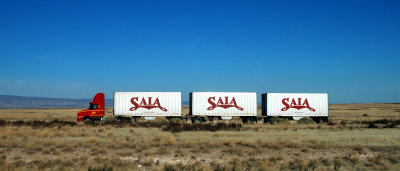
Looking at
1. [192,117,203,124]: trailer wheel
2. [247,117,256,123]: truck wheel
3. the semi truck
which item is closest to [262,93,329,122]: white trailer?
the semi truck

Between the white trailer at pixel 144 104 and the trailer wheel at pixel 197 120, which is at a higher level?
the white trailer at pixel 144 104

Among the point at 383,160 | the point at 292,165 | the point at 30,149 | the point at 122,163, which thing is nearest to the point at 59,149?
the point at 30,149

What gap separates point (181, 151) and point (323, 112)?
83.5 ft

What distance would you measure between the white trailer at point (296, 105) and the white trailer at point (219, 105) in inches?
66.7

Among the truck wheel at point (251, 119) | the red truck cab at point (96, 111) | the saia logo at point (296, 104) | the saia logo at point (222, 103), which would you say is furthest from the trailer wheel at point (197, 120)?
the red truck cab at point (96, 111)

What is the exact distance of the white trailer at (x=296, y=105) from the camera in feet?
116

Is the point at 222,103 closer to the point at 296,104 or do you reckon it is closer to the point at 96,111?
the point at 296,104

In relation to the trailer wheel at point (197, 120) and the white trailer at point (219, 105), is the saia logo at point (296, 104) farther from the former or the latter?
the trailer wheel at point (197, 120)

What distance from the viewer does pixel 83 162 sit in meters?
12.7

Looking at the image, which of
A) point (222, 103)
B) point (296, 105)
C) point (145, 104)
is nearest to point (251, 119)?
point (222, 103)

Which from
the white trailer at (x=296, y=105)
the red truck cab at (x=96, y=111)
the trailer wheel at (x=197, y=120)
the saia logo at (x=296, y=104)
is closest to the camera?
the red truck cab at (x=96, y=111)

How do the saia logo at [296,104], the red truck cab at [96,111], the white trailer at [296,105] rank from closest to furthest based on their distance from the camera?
the red truck cab at [96,111] → the white trailer at [296,105] → the saia logo at [296,104]

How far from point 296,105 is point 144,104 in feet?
51.3

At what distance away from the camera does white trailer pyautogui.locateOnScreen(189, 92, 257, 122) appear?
34594 millimetres
